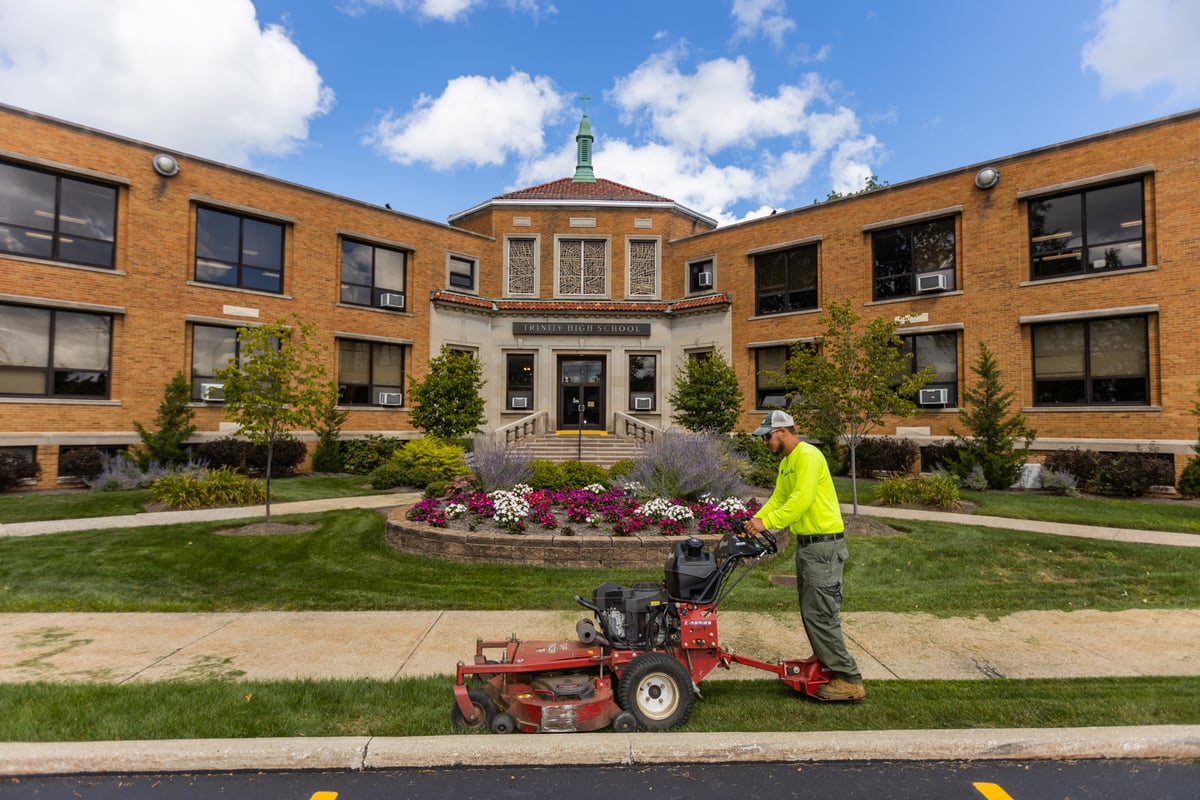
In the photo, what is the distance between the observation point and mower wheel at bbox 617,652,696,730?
4051mm

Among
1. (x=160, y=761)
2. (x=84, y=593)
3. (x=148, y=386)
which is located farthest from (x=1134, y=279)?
(x=148, y=386)

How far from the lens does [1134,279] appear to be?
16.3 m

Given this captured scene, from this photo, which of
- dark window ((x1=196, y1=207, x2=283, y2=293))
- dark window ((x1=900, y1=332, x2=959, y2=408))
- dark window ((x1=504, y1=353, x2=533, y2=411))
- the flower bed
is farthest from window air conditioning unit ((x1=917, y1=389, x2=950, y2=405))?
dark window ((x1=196, y1=207, x2=283, y2=293))

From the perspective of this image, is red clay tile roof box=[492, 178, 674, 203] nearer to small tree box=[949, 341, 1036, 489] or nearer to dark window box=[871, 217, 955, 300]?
dark window box=[871, 217, 955, 300]

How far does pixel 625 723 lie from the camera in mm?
4004

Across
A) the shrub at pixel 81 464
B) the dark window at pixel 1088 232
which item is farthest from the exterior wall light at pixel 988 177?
the shrub at pixel 81 464

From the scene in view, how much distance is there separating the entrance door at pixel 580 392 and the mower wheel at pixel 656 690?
864 inches

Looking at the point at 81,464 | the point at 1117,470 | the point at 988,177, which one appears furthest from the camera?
the point at 988,177

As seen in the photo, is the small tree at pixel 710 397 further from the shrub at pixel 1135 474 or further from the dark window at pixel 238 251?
the dark window at pixel 238 251

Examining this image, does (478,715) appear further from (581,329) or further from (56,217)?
(581,329)

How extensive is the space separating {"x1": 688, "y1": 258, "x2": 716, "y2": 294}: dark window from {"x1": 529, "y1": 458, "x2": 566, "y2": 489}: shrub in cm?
1393

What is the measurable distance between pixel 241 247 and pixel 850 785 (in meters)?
21.8

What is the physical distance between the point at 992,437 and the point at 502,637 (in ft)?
51.0

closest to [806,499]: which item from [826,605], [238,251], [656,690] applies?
[826,605]
